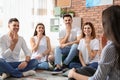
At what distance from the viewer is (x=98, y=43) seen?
400 cm

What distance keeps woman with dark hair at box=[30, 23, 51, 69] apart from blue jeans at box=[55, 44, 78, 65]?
0.24 metres

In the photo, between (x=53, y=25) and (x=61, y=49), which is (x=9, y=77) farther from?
(x=53, y=25)

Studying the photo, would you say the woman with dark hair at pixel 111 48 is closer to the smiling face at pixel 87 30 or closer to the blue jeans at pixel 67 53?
the smiling face at pixel 87 30

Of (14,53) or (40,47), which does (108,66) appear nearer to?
(14,53)

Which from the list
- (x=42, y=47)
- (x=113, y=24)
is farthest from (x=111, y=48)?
(x=42, y=47)

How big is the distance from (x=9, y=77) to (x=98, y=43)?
1.63 meters

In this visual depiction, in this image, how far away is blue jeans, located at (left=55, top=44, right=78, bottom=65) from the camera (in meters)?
4.15

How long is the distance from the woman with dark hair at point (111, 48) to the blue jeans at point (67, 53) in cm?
276

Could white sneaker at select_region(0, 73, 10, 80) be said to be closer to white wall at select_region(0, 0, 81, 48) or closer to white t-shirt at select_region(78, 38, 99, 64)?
white t-shirt at select_region(78, 38, 99, 64)

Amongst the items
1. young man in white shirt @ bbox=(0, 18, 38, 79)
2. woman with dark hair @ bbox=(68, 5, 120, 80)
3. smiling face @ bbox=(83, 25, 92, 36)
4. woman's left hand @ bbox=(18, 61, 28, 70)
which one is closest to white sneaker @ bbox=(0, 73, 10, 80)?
young man in white shirt @ bbox=(0, 18, 38, 79)

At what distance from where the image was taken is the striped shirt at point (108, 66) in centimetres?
132

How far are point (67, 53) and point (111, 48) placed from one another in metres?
2.98

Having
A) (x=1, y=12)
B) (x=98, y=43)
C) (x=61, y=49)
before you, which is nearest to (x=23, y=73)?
(x=61, y=49)

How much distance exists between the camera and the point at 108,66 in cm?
133
